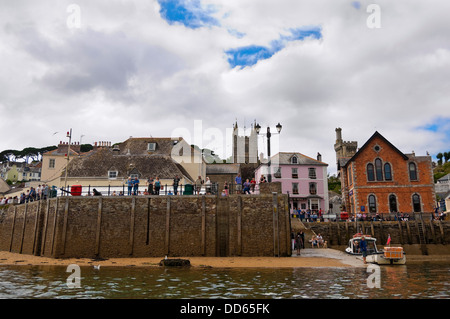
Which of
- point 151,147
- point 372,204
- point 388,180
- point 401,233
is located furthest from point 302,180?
point 151,147

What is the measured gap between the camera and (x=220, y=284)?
47.6 feet

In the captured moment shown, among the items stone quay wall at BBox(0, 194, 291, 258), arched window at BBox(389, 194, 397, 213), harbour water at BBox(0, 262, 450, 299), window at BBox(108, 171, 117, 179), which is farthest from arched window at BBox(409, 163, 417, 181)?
window at BBox(108, 171, 117, 179)

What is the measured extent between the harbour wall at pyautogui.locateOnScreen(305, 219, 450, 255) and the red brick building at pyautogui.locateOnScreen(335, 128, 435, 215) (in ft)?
24.5

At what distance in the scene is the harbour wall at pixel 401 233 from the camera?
3569 cm

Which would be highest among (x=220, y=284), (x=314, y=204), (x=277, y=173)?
(x=277, y=173)

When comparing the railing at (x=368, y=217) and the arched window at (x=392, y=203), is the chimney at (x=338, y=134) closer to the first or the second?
the arched window at (x=392, y=203)

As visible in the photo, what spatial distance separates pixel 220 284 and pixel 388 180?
1468 inches

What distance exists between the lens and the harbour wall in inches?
1405

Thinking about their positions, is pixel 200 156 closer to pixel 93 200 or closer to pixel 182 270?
pixel 93 200

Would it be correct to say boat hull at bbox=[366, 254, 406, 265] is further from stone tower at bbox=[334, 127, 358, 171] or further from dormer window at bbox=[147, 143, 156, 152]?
stone tower at bbox=[334, 127, 358, 171]

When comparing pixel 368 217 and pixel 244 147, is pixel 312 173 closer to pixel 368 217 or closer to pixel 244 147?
pixel 368 217
